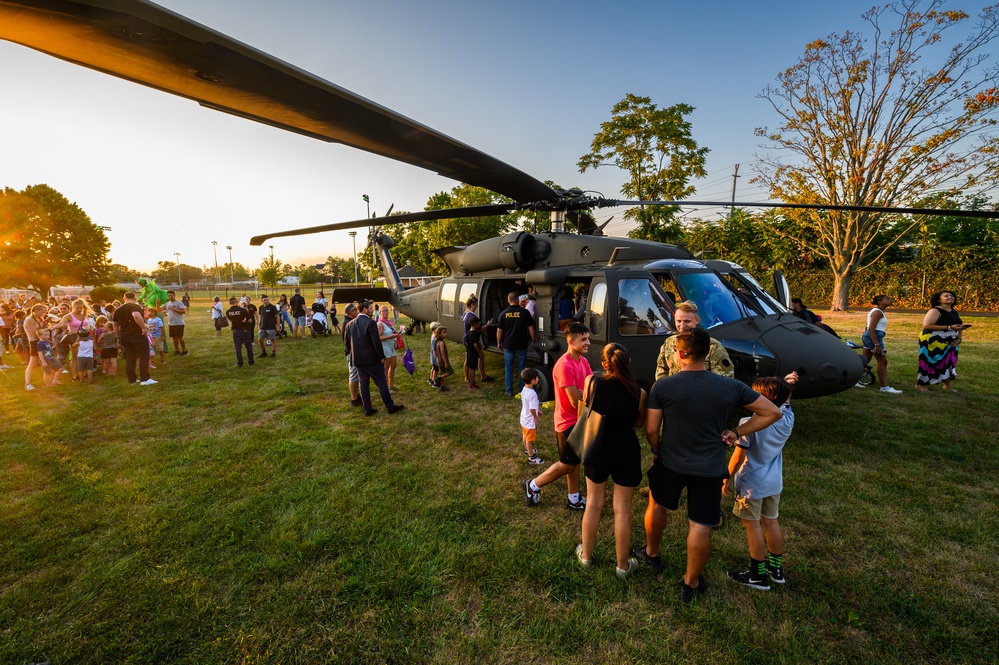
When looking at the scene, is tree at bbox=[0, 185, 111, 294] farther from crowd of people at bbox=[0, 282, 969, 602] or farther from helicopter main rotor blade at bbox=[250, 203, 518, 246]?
crowd of people at bbox=[0, 282, 969, 602]

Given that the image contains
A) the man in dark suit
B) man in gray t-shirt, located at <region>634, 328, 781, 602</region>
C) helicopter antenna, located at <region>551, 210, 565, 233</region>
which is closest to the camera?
man in gray t-shirt, located at <region>634, 328, 781, 602</region>

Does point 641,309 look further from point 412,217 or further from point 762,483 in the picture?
point 412,217

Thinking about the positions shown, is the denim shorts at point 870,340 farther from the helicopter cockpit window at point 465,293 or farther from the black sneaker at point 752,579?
the helicopter cockpit window at point 465,293

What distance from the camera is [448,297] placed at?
9180 mm

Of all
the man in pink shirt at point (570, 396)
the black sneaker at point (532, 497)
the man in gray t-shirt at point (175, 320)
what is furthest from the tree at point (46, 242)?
the man in pink shirt at point (570, 396)

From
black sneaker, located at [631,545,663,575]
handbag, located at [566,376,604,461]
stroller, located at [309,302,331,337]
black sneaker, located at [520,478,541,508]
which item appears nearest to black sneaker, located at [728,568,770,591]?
black sneaker, located at [631,545,663,575]

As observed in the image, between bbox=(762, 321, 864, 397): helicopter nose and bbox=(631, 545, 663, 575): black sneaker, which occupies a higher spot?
bbox=(762, 321, 864, 397): helicopter nose

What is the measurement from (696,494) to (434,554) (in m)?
2.00

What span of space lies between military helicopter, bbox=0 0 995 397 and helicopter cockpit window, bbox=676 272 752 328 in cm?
2

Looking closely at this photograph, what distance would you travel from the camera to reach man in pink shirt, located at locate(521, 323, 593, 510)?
317 centimetres

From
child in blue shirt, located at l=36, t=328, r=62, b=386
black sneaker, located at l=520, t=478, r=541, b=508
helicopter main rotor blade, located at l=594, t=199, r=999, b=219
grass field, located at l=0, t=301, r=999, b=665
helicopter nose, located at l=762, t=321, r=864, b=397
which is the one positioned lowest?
grass field, located at l=0, t=301, r=999, b=665

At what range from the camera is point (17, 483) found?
4.16 metres

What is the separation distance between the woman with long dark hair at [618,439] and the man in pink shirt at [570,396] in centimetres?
48

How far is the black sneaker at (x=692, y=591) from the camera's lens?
2.54 m
